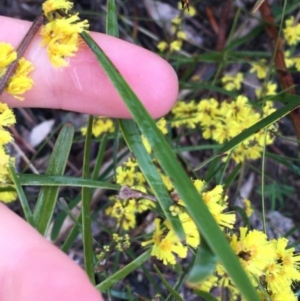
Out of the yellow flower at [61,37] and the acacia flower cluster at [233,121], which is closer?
the yellow flower at [61,37]

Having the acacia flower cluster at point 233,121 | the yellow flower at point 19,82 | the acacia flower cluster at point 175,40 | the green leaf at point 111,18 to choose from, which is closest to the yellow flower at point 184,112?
the acacia flower cluster at point 233,121

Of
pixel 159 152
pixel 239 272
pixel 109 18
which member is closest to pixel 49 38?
pixel 109 18

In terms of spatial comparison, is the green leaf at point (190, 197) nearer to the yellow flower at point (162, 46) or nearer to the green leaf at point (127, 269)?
the green leaf at point (127, 269)

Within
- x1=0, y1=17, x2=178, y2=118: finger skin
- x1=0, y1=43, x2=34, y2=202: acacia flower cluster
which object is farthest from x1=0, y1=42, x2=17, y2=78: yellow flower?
x1=0, y1=17, x2=178, y2=118: finger skin

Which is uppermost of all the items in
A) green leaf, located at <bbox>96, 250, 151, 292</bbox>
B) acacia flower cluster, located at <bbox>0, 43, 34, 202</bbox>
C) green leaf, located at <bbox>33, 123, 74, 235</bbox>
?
acacia flower cluster, located at <bbox>0, 43, 34, 202</bbox>

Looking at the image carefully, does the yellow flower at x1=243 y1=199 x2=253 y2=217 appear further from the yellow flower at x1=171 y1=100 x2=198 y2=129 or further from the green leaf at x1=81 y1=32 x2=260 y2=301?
the green leaf at x1=81 y1=32 x2=260 y2=301

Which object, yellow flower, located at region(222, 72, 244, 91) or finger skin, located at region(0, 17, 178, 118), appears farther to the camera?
yellow flower, located at region(222, 72, 244, 91)

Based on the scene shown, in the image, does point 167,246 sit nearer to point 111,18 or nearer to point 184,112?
point 111,18

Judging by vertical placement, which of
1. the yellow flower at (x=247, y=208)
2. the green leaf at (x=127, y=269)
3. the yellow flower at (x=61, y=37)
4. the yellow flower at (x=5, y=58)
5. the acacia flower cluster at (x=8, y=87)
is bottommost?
the yellow flower at (x=247, y=208)

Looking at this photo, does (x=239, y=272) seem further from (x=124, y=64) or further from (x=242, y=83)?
(x=242, y=83)
